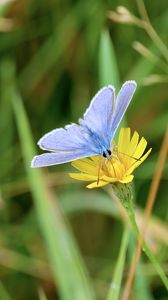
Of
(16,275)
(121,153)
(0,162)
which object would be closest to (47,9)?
(0,162)

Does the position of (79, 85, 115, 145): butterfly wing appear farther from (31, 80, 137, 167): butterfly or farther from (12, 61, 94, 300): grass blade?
(12, 61, 94, 300): grass blade

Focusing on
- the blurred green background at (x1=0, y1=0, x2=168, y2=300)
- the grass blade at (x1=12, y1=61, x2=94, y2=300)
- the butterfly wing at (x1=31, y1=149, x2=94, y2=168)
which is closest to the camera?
the butterfly wing at (x1=31, y1=149, x2=94, y2=168)

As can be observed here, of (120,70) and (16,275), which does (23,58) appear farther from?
(16,275)

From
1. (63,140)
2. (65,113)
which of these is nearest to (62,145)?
(63,140)

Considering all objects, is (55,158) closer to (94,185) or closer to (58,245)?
(94,185)

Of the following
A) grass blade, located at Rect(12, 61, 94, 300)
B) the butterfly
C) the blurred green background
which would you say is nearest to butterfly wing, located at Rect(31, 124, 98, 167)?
the butterfly
